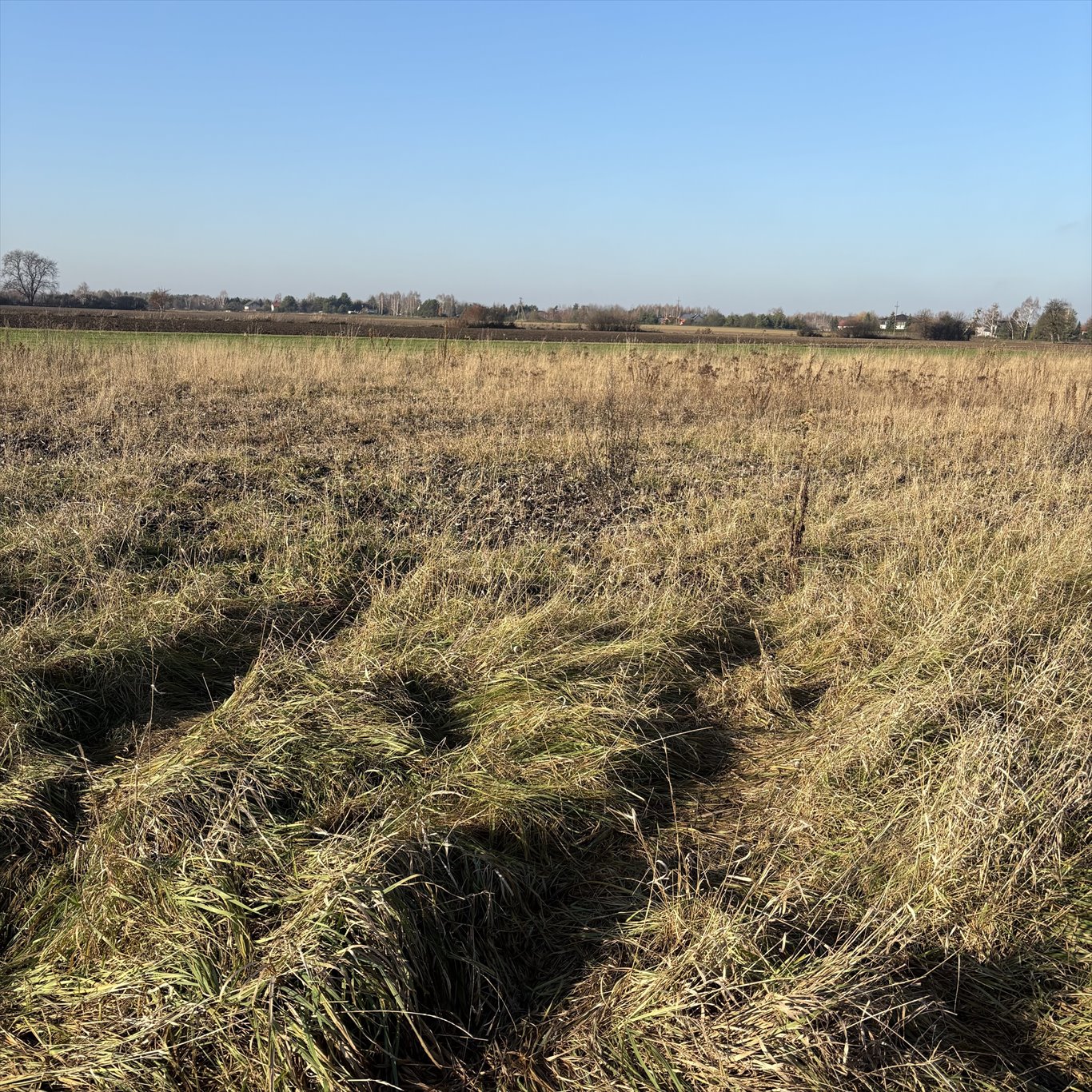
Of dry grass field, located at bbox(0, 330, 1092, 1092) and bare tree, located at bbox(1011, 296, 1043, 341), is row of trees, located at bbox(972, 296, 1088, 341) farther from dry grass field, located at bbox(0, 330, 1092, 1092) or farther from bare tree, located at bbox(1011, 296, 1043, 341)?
dry grass field, located at bbox(0, 330, 1092, 1092)

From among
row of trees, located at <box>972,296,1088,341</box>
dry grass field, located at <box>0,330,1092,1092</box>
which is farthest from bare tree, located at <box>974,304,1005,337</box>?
dry grass field, located at <box>0,330,1092,1092</box>

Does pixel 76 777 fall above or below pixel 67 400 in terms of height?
below

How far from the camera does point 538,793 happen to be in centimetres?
286

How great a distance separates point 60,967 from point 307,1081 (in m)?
0.87

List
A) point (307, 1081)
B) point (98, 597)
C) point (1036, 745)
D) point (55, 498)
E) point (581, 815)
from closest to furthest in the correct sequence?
point (307, 1081)
point (581, 815)
point (1036, 745)
point (98, 597)
point (55, 498)

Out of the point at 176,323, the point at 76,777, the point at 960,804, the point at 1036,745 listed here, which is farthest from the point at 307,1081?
the point at 176,323

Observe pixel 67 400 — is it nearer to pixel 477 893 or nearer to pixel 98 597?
pixel 98 597

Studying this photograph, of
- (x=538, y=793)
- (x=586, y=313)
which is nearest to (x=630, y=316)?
(x=586, y=313)

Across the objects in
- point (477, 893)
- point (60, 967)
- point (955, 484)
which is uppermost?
point (955, 484)

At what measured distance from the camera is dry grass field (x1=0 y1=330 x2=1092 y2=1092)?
1.94 meters

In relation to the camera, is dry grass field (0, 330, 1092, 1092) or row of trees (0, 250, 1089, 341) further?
row of trees (0, 250, 1089, 341)

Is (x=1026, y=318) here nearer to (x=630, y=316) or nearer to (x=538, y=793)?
(x=630, y=316)

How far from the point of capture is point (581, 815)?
9.34 ft

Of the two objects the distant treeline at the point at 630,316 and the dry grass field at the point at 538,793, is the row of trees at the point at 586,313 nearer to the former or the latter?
the distant treeline at the point at 630,316
